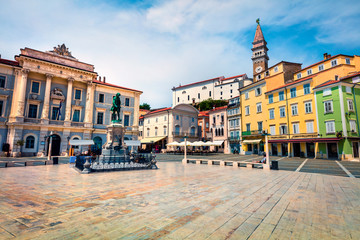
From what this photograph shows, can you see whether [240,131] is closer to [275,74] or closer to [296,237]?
[275,74]

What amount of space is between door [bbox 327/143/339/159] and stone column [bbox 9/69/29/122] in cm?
4472

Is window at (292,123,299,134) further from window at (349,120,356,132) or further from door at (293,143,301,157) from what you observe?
window at (349,120,356,132)

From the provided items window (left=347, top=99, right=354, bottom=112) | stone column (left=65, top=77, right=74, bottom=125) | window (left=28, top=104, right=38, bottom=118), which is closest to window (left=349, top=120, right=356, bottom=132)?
window (left=347, top=99, right=354, bottom=112)

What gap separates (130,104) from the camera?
38844 millimetres

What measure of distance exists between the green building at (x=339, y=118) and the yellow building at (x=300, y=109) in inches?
47.5

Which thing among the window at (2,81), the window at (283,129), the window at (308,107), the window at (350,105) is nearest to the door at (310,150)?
the window at (283,129)

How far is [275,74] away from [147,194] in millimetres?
37521

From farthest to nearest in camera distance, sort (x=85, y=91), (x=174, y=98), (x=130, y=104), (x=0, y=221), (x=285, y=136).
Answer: (x=174, y=98), (x=130, y=104), (x=85, y=91), (x=285, y=136), (x=0, y=221)

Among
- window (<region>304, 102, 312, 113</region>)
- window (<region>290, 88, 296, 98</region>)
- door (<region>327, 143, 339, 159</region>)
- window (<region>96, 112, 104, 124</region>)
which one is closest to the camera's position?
door (<region>327, 143, 339, 159</region>)

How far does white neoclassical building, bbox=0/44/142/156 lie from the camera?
2686cm

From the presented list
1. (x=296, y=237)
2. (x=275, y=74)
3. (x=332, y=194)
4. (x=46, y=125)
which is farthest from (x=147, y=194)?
→ (x=275, y=74)

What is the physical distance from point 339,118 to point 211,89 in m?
64.6

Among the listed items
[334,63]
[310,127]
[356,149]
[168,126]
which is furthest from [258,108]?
[168,126]

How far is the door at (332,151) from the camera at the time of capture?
86.1ft
